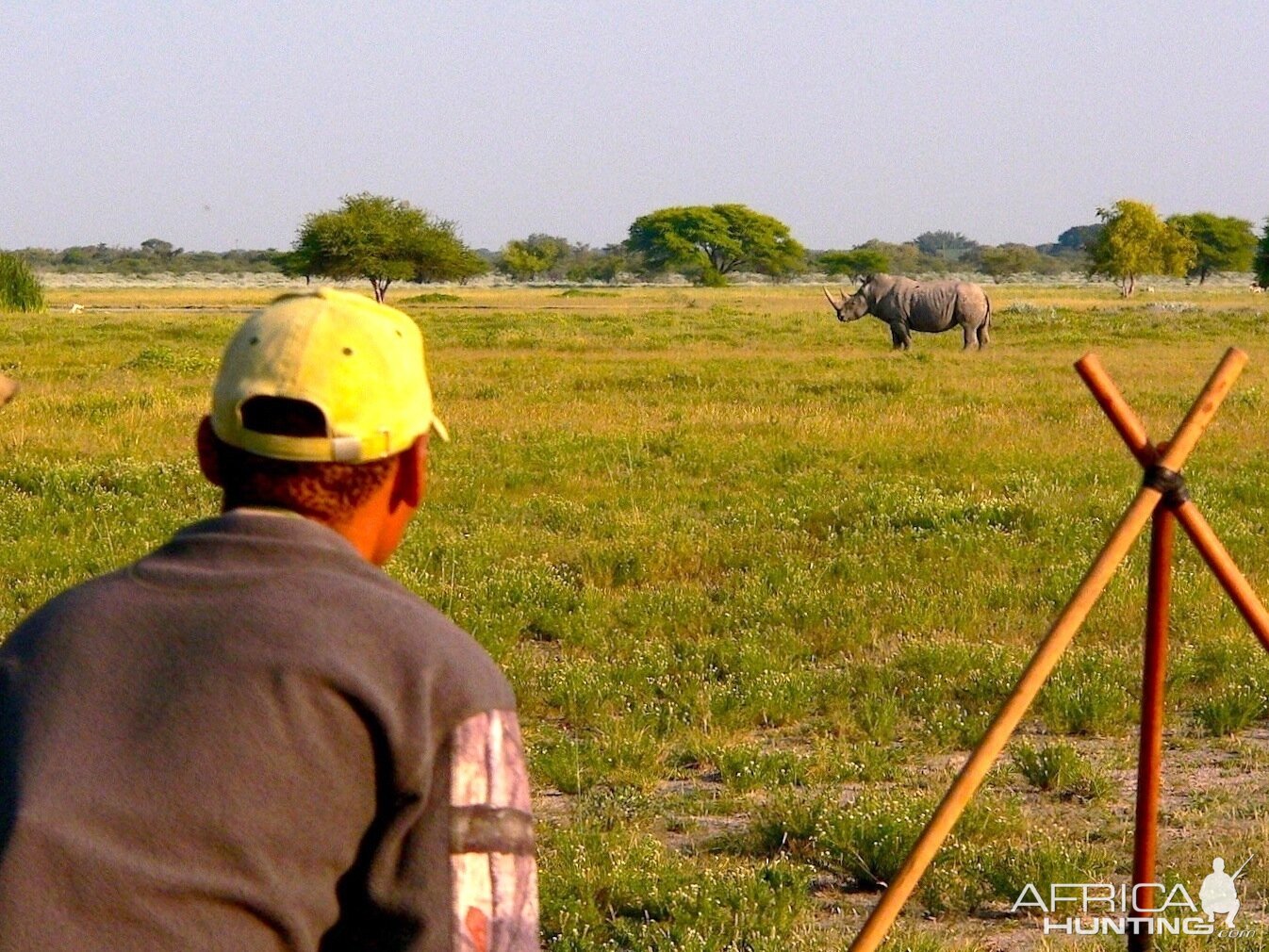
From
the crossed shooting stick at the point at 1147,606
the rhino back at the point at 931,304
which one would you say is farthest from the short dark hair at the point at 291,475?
the rhino back at the point at 931,304

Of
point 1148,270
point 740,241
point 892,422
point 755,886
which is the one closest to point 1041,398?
point 892,422

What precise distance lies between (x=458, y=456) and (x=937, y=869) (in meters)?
9.25

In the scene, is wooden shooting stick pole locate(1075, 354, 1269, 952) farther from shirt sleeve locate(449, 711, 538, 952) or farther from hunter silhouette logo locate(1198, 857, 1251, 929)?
shirt sleeve locate(449, 711, 538, 952)

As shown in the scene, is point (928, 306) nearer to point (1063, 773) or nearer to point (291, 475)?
point (1063, 773)

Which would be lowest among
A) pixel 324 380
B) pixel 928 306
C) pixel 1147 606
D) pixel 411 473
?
pixel 928 306

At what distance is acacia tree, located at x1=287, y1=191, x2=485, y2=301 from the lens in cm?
6694

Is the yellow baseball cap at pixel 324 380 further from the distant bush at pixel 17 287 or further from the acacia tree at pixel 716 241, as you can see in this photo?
the acacia tree at pixel 716 241

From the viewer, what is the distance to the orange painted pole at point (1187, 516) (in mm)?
3752

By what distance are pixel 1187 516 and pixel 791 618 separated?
4563 millimetres

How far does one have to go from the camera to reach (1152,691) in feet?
13.0

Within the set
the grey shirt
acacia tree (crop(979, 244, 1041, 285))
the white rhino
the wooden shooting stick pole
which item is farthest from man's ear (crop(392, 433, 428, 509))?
acacia tree (crop(979, 244, 1041, 285))

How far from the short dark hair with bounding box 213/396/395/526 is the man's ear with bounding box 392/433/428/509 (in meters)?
0.05

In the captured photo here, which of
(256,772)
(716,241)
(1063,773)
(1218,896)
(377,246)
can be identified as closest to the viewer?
(256,772)

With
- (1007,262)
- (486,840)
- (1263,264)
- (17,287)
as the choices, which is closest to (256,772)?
(486,840)
